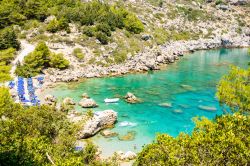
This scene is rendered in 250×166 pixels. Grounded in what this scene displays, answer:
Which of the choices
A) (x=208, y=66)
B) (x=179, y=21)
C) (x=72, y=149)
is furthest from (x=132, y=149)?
(x=179, y=21)

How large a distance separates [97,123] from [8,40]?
42.5 metres

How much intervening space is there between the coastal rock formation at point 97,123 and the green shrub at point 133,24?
61.4 meters

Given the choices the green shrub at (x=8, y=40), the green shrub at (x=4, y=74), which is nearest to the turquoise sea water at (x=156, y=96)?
the green shrub at (x=4, y=74)

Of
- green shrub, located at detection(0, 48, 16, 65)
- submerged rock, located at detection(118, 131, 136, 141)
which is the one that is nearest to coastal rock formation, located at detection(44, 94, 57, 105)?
submerged rock, located at detection(118, 131, 136, 141)

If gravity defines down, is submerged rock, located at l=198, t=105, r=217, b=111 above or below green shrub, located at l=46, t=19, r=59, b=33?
below

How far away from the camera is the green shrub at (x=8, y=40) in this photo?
7706cm

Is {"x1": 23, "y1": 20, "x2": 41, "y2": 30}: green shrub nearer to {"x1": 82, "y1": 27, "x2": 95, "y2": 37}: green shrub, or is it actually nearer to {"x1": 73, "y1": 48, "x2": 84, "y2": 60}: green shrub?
{"x1": 82, "y1": 27, "x2": 95, "y2": 37}: green shrub

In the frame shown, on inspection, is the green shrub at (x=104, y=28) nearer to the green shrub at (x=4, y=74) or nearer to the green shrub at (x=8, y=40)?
the green shrub at (x=8, y=40)

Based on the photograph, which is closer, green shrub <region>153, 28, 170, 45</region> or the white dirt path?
the white dirt path

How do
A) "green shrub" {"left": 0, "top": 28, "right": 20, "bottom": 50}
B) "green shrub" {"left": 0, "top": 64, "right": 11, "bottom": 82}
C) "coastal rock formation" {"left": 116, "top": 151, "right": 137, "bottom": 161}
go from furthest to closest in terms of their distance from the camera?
"green shrub" {"left": 0, "top": 28, "right": 20, "bottom": 50}
"green shrub" {"left": 0, "top": 64, "right": 11, "bottom": 82}
"coastal rock formation" {"left": 116, "top": 151, "right": 137, "bottom": 161}

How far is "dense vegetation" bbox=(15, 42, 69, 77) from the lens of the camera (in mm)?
70031

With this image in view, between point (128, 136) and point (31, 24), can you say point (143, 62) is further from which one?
point (128, 136)

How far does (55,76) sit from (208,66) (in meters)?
46.9

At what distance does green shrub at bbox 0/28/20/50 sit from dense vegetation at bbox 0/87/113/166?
121ft
